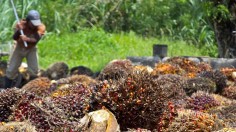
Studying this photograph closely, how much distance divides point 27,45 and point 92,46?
21.8 feet

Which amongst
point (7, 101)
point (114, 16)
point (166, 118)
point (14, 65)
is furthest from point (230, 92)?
point (114, 16)

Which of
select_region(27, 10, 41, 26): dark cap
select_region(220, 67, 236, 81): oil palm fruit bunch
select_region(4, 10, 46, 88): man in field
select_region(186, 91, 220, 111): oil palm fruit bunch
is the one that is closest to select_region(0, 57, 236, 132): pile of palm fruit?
select_region(186, 91, 220, 111): oil palm fruit bunch

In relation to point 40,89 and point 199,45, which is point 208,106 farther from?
point 199,45

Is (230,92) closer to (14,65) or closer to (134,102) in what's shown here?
(134,102)

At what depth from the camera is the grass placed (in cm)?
1873

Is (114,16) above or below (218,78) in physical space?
below

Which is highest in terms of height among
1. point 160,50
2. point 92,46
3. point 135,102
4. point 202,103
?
point 135,102

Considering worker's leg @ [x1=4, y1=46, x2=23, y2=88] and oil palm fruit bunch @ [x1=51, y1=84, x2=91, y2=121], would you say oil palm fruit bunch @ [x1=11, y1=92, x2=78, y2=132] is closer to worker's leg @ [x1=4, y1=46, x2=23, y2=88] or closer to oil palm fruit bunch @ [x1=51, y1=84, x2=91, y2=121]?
oil palm fruit bunch @ [x1=51, y1=84, x2=91, y2=121]

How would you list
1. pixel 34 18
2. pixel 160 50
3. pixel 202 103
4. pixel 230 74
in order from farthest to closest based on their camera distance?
pixel 34 18
pixel 160 50
pixel 230 74
pixel 202 103

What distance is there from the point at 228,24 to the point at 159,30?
783 centimetres

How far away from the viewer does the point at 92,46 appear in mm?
20672

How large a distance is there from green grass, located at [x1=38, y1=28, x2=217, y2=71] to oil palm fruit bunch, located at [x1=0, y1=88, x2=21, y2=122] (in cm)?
1282

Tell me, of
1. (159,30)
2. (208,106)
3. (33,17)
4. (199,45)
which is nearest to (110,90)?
(208,106)

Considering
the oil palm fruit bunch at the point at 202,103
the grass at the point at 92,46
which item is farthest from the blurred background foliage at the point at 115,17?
the oil palm fruit bunch at the point at 202,103
